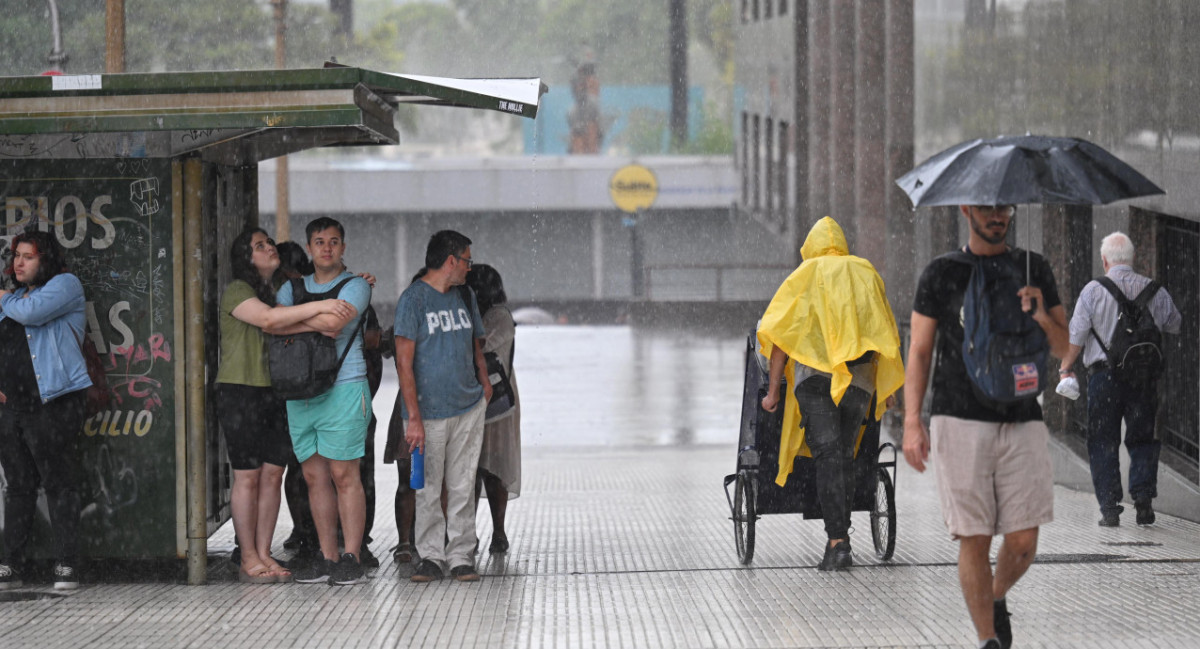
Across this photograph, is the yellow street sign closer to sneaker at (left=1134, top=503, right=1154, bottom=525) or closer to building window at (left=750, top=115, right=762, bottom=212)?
building window at (left=750, top=115, right=762, bottom=212)

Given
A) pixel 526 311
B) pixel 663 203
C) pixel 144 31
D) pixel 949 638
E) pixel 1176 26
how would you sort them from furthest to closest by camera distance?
pixel 663 203 → pixel 144 31 → pixel 526 311 → pixel 1176 26 → pixel 949 638

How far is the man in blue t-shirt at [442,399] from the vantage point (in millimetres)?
7484

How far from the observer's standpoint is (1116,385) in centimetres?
938

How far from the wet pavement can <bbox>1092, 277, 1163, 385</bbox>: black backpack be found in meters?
0.96

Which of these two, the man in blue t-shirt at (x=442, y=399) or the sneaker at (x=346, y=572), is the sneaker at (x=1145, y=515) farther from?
the sneaker at (x=346, y=572)

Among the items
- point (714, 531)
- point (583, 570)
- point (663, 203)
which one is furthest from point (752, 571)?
point (663, 203)

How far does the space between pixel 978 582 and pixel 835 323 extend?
88.3 inches

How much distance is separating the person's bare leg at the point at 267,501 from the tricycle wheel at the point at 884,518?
3025mm

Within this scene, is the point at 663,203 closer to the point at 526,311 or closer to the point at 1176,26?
the point at 526,311

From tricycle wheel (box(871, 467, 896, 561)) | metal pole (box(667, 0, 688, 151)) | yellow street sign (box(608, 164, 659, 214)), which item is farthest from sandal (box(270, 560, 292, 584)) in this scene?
metal pole (box(667, 0, 688, 151))

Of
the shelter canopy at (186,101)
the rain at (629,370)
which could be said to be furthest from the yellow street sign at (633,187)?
the shelter canopy at (186,101)

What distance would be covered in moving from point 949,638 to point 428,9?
324 feet

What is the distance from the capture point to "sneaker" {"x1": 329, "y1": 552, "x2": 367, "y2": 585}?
7.46 meters

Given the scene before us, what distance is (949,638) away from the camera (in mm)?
6125
